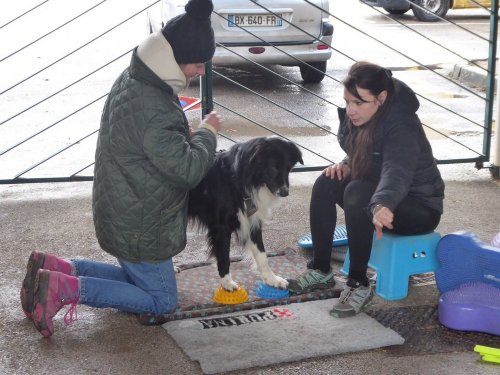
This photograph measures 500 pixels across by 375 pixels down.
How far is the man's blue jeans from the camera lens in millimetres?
3586

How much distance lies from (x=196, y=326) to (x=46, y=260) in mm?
752

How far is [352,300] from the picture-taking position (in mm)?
Answer: 3818

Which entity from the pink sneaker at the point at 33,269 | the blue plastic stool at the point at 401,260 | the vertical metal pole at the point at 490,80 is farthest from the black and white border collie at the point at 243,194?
the vertical metal pole at the point at 490,80

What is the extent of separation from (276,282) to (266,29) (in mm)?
5669

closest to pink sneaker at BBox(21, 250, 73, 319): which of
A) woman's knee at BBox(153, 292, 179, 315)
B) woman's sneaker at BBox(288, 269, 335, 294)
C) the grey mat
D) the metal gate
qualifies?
woman's knee at BBox(153, 292, 179, 315)

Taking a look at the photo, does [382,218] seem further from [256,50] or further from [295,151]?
[256,50]

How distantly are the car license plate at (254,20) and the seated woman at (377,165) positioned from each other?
532 centimetres

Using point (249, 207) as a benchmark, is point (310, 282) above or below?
below

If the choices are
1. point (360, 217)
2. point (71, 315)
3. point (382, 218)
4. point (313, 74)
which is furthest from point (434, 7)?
point (71, 315)

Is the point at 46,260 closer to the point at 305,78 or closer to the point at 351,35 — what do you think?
the point at 305,78

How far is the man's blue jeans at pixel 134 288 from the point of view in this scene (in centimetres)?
359

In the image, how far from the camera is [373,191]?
3850 millimetres

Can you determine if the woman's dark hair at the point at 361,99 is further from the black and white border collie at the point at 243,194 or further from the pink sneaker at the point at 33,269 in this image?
the pink sneaker at the point at 33,269

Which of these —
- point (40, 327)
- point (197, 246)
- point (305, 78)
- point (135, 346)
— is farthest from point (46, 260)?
point (305, 78)
